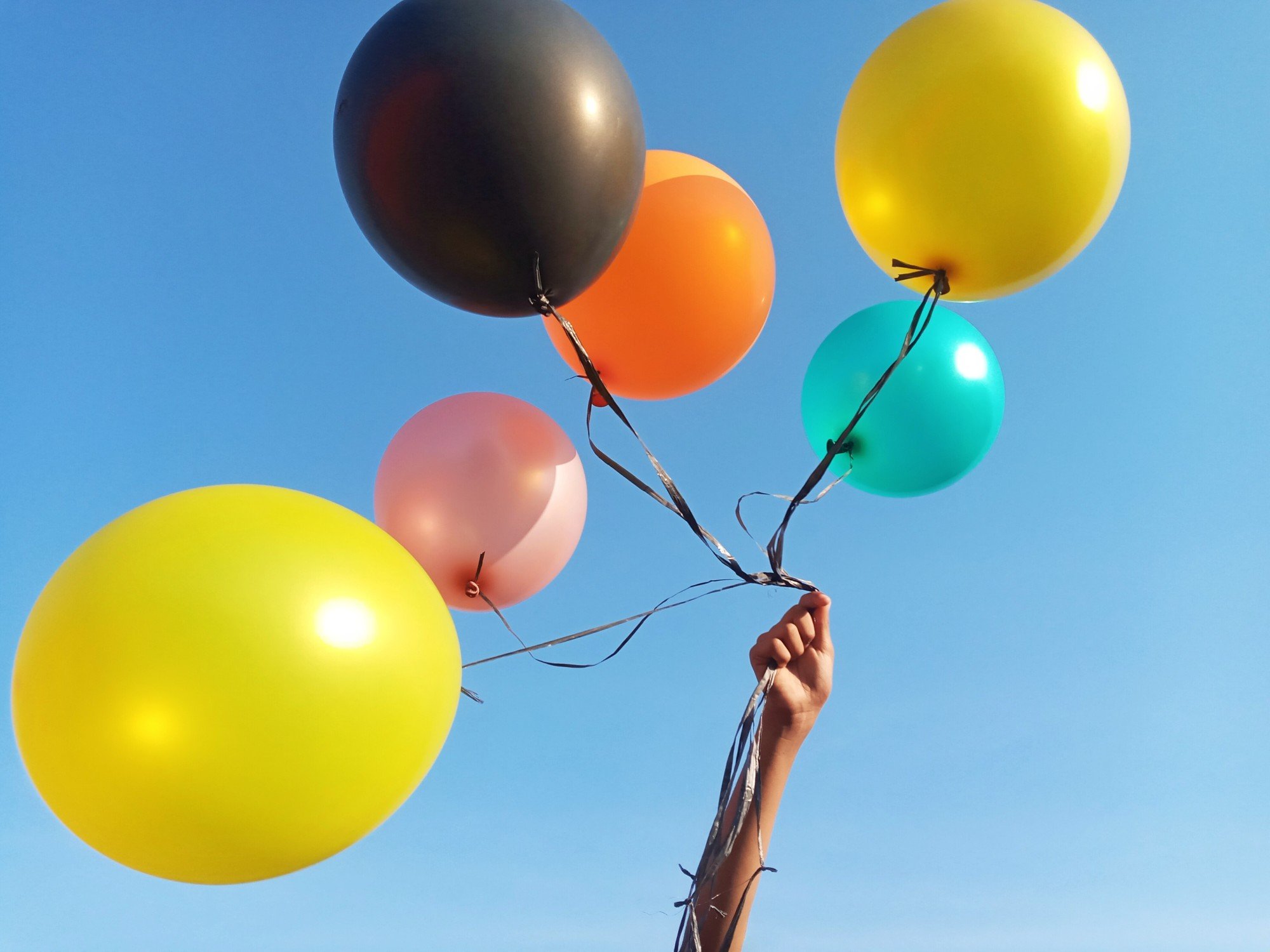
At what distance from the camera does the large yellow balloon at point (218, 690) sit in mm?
1830

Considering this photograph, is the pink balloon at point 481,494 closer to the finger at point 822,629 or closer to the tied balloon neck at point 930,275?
the finger at point 822,629

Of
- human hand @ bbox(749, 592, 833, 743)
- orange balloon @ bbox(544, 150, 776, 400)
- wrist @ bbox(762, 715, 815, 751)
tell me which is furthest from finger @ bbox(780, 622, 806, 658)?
orange balloon @ bbox(544, 150, 776, 400)

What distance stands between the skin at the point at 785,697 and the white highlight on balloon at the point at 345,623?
1145 mm

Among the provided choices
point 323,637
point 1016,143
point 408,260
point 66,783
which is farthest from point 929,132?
point 66,783

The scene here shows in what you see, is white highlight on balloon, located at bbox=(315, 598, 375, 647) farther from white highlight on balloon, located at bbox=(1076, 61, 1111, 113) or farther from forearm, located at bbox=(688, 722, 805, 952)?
white highlight on balloon, located at bbox=(1076, 61, 1111, 113)

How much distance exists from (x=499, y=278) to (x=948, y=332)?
63.0 inches

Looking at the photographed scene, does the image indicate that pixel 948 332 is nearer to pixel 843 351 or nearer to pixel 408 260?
pixel 843 351

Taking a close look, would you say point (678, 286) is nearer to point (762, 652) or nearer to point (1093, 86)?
point (762, 652)

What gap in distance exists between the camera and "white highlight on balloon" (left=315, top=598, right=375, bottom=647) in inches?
76.8

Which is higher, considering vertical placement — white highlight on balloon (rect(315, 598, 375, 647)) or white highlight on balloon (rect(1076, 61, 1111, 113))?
white highlight on balloon (rect(1076, 61, 1111, 113))

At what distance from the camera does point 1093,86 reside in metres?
2.66

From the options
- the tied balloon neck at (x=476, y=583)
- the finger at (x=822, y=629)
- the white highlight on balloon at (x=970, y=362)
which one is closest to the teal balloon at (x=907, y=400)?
the white highlight on balloon at (x=970, y=362)

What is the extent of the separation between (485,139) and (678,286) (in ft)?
3.07

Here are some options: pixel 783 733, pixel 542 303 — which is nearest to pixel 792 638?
pixel 783 733
